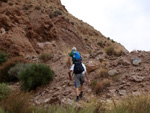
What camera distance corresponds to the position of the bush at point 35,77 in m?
7.37

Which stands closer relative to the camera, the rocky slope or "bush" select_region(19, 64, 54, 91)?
the rocky slope

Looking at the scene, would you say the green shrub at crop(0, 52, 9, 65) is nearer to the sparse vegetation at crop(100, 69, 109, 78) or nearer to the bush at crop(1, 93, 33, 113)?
the sparse vegetation at crop(100, 69, 109, 78)

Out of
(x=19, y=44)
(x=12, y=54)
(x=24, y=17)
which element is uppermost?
(x=24, y=17)

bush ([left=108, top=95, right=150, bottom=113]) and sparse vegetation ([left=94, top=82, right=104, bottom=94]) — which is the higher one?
bush ([left=108, top=95, right=150, bottom=113])

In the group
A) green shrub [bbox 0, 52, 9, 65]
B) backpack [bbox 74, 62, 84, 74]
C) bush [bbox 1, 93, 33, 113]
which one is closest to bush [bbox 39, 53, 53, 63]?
green shrub [bbox 0, 52, 9, 65]

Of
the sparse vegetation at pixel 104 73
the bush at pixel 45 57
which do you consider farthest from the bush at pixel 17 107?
the bush at pixel 45 57

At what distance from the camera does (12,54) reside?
521 inches

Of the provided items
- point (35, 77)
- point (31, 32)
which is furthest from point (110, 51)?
point (31, 32)

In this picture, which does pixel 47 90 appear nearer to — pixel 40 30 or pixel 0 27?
pixel 0 27

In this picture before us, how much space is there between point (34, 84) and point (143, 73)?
16.8ft

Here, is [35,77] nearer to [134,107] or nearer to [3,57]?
[134,107]

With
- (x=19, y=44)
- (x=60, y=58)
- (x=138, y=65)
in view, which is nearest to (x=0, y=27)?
(x=19, y=44)

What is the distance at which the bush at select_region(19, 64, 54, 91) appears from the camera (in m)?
7.37

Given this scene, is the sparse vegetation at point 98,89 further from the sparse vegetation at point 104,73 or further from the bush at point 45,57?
the bush at point 45,57
